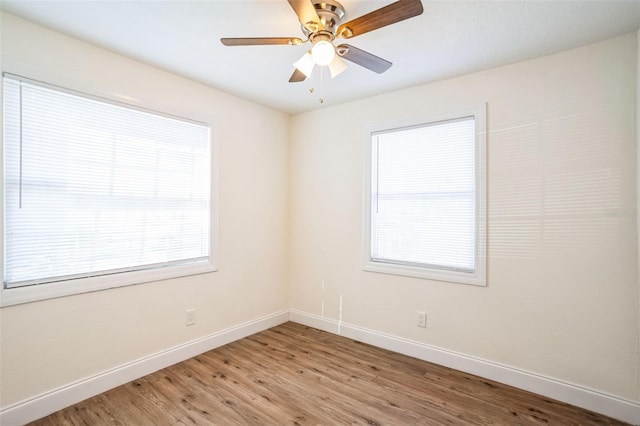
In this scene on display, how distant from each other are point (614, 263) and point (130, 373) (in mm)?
3626

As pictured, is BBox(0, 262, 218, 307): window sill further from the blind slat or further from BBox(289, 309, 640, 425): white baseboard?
BBox(289, 309, 640, 425): white baseboard

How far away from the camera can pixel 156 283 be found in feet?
8.59

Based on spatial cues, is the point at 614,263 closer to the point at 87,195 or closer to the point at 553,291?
the point at 553,291

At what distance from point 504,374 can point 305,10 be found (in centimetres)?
290

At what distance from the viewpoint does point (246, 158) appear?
132 inches

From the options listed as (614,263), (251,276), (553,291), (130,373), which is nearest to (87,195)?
(130,373)

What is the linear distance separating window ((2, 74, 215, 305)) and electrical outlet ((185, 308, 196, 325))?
36 cm

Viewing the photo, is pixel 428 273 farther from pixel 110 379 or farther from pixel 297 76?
pixel 110 379

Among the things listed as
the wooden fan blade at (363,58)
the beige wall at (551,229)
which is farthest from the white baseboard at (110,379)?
the wooden fan blade at (363,58)

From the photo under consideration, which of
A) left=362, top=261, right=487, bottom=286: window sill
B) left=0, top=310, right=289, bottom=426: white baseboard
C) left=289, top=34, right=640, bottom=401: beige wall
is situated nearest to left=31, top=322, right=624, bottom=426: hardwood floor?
left=0, top=310, right=289, bottom=426: white baseboard

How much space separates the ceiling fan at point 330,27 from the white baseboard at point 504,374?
2.44 meters

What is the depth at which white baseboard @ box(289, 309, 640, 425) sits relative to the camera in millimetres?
2047

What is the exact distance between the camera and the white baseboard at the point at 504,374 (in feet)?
6.72

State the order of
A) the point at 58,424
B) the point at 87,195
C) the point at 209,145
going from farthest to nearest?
the point at 209,145, the point at 87,195, the point at 58,424
